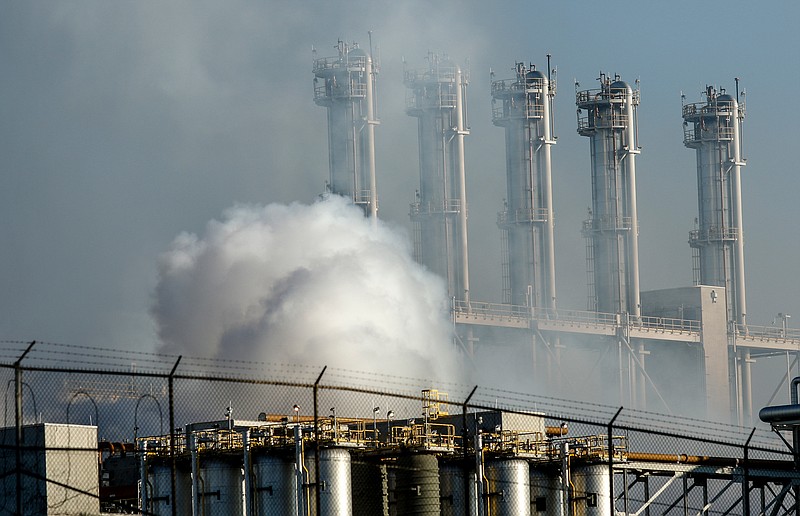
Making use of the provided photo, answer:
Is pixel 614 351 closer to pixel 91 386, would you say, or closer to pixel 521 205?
pixel 521 205

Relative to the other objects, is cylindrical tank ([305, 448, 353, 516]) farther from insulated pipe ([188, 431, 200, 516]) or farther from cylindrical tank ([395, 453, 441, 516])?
insulated pipe ([188, 431, 200, 516])

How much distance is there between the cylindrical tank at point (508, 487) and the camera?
38.2m

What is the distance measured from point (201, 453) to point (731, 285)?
65443mm

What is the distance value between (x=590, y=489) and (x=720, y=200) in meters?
57.6

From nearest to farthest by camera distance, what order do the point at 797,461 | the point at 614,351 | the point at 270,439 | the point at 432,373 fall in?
the point at 270,439 → the point at 797,461 → the point at 432,373 → the point at 614,351

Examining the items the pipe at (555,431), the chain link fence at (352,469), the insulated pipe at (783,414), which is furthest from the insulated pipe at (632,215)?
the insulated pipe at (783,414)

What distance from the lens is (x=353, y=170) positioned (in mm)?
79875

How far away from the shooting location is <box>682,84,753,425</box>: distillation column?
95.1 m

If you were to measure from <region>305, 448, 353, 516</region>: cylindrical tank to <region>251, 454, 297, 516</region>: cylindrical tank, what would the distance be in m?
0.62

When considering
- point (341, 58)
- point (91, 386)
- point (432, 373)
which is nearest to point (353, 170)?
point (341, 58)

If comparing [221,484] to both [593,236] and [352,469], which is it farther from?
[593,236]

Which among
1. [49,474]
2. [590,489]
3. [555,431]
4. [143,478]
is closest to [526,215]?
[555,431]

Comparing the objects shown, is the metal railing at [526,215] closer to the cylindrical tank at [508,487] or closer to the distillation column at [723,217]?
the distillation column at [723,217]

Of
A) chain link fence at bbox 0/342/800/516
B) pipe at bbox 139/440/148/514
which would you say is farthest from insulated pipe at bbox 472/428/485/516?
pipe at bbox 139/440/148/514
